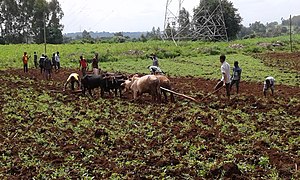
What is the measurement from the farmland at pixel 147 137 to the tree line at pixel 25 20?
70.9m

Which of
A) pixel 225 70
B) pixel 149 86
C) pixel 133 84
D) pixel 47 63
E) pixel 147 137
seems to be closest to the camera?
pixel 147 137

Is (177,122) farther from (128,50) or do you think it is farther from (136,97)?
(128,50)

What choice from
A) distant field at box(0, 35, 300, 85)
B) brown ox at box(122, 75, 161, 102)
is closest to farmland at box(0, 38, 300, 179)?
brown ox at box(122, 75, 161, 102)

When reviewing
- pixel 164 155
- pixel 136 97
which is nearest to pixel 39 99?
pixel 136 97

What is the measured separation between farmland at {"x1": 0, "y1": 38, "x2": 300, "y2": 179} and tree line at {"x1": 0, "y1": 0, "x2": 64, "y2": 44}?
7093cm

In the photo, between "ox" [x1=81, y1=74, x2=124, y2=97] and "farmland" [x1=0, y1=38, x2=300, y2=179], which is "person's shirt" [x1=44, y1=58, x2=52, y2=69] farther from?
"ox" [x1=81, y1=74, x2=124, y2=97]

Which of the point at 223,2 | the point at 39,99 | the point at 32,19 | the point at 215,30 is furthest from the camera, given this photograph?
the point at 32,19

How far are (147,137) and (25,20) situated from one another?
82.1 meters

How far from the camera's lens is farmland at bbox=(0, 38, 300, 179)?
8039 mm

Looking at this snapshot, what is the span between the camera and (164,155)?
886 centimetres

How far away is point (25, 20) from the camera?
8731cm

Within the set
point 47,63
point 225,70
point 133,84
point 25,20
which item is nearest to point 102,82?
point 133,84

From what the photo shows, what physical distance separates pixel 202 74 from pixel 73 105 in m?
13.7

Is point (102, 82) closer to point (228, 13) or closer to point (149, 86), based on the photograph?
point (149, 86)
